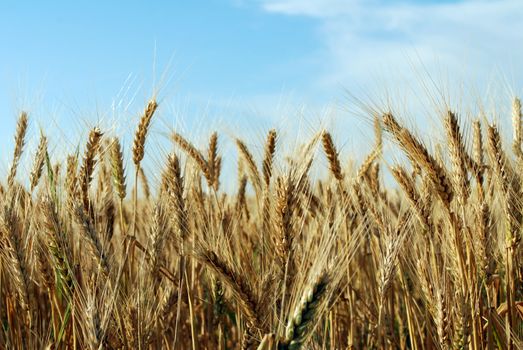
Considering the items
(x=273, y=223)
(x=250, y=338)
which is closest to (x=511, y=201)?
(x=273, y=223)

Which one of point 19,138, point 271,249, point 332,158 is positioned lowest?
point 271,249

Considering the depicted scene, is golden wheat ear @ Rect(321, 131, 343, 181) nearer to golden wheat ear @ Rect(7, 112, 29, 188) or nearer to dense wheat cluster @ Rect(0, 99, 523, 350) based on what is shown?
dense wheat cluster @ Rect(0, 99, 523, 350)

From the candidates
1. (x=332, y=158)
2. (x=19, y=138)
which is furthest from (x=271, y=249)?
(x=19, y=138)

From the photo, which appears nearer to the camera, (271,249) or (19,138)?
(271,249)

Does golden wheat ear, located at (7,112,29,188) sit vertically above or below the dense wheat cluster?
above

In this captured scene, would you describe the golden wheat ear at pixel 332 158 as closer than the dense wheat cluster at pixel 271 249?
No

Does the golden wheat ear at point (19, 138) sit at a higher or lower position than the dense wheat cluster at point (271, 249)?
higher

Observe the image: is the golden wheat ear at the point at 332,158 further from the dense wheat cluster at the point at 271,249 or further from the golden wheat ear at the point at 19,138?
the golden wheat ear at the point at 19,138

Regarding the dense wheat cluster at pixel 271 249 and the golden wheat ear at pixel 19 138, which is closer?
the dense wheat cluster at pixel 271 249

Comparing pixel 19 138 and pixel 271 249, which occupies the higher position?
pixel 19 138

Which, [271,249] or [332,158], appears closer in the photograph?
[271,249]

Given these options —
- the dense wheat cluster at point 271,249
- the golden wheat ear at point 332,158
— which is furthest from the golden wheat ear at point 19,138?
the golden wheat ear at point 332,158

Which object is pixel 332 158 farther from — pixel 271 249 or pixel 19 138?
pixel 19 138

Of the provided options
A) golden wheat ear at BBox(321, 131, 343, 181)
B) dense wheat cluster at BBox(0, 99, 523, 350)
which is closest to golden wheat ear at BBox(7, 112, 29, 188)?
dense wheat cluster at BBox(0, 99, 523, 350)
